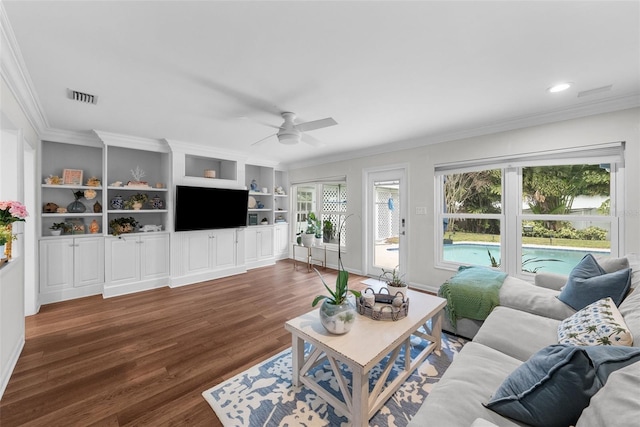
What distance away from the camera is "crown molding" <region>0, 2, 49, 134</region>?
5.40ft

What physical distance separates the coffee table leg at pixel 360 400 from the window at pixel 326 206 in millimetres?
3927

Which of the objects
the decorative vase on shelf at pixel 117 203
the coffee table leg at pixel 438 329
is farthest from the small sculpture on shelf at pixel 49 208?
the coffee table leg at pixel 438 329

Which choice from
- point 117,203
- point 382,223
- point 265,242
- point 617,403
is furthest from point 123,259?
point 617,403

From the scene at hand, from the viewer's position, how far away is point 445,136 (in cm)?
382

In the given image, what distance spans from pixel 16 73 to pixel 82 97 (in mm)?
508

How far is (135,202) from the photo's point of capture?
4.27 metres

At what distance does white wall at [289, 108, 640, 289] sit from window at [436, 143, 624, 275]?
0.12 m

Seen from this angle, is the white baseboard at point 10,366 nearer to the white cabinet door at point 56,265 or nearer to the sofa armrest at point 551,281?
the white cabinet door at point 56,265

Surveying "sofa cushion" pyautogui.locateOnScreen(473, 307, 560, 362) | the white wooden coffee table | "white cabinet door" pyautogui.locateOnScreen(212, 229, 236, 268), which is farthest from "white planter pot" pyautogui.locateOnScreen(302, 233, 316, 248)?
"sofa cushion" pyautogui.locateOnScreen(473, 307, 560, 362)

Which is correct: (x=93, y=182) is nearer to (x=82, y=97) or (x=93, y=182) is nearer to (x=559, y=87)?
(x=82, y=97)

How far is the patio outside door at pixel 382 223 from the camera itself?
466 centimetres

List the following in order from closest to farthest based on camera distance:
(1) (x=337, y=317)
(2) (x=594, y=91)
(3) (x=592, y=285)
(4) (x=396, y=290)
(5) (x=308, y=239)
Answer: (1) (x=337, y=317) → (3) (x=592, y=285) → (4) (x=396, y=290) → (2) (x=594, y=91) → (5) (x=308, y=239)

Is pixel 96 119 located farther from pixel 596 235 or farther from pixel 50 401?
pixel 596 235

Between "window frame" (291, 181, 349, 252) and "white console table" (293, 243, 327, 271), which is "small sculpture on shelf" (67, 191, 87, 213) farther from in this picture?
"window frame" (291, 181, 349, 252)
